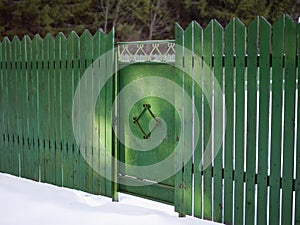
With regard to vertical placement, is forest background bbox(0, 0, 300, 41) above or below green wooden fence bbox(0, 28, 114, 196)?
above

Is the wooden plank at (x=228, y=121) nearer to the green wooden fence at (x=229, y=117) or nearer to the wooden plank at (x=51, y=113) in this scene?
the green wooden fence at (x=229, y=117)

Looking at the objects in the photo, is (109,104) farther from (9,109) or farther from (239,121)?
(9,109)

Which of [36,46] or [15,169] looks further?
[15,169]

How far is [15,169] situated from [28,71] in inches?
56.5

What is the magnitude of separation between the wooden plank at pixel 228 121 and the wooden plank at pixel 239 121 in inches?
2.0

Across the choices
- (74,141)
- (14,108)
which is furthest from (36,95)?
(74,141)

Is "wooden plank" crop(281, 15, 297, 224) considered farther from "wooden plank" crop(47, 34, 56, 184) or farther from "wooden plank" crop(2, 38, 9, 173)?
"wooden plank" crop(2, 38, 9, 173)

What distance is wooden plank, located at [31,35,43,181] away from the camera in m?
5.27

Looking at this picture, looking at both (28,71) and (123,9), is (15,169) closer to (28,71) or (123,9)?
(28,71)

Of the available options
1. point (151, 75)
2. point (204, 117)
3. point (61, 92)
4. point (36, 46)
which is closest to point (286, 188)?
point (204, 117)

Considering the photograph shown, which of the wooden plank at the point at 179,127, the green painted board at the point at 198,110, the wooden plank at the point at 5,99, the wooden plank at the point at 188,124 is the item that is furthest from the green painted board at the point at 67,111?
the green painted board at the point at 198,110

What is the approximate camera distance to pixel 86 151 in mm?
4973

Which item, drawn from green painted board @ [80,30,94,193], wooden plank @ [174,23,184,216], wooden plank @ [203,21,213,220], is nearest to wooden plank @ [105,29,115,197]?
green painted board @ [80,30,94,193]

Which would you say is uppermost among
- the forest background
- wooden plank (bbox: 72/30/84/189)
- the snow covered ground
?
the forest background
